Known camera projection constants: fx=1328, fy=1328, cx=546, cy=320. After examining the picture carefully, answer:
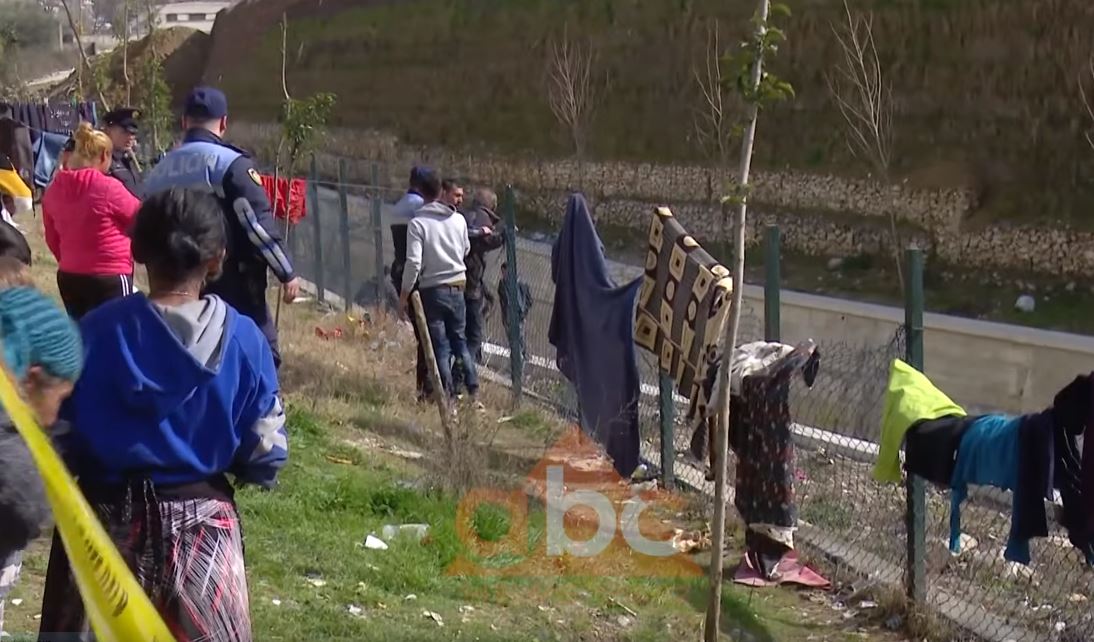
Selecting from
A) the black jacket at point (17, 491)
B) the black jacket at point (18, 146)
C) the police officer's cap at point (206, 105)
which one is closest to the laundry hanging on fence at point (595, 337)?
the police officer's cap at point (206, 105)

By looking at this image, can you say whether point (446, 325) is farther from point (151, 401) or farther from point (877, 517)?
point (151, 401)

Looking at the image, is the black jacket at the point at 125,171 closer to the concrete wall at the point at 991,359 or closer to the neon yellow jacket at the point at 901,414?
the neon yellow jacket at the point at 901,414

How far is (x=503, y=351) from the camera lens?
1011 cm

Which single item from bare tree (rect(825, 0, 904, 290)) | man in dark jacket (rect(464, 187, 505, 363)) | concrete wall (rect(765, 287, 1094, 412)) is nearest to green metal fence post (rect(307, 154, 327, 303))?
concrete wall (rect(765, 287, 1094, 412))

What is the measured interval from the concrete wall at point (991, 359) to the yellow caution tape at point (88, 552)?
33.5 feet

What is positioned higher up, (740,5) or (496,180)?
(740,5)

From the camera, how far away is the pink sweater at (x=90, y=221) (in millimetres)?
6125

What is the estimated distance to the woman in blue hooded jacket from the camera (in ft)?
9.62

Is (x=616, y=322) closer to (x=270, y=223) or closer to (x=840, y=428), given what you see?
(x=840, y=428)

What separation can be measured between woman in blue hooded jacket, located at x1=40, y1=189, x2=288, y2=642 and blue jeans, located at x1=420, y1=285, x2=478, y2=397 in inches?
200

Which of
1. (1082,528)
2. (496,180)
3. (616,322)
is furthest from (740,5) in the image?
(1082,528)

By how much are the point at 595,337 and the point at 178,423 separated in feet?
14.2

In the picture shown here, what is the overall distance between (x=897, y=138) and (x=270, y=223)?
1971cm

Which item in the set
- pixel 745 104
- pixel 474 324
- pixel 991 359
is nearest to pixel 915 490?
pixel 745 104
